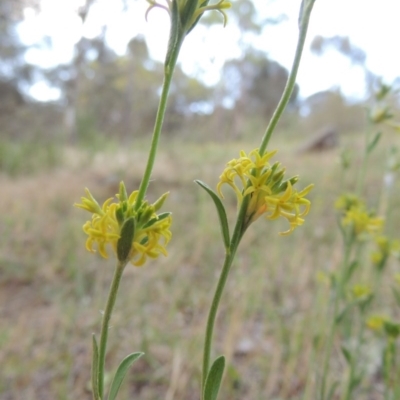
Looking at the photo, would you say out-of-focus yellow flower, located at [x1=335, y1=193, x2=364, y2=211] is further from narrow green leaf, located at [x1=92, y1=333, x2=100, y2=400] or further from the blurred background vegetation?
narrow green leaf, located at [x1=92, y1=333, x2=100, y2=400]

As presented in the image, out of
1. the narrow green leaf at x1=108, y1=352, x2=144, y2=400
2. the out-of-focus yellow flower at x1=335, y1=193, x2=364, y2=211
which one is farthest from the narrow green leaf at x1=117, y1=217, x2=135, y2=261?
the out-of-focus yellow flower at x1=335, y1=193, x2=364, y2=211

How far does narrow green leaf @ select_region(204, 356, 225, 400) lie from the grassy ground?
2.66ft

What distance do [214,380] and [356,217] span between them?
0.69m

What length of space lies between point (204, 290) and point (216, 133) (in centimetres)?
400

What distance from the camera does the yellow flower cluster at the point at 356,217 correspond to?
3.12 ft

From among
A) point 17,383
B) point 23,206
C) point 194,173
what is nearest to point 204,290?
point 17,383

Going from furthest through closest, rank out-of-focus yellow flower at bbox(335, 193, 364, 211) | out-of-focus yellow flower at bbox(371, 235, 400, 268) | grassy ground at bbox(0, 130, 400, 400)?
1. grassy ground at bbox(0, 130, 400, 400)
2. out-of-focus yellow flower at bbox(371, 235, 400, 268)
3. out-of-focus yellow flower at bbox(335, 193, 364, 211)

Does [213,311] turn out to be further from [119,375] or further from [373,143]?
[373,143]

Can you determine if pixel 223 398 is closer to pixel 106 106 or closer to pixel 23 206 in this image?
pixel 23 206

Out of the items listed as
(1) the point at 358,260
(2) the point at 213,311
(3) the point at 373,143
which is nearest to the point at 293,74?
(2) the point at 213,311

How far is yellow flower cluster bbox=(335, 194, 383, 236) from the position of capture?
95 centimetres

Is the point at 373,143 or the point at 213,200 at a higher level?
the point at 373,143

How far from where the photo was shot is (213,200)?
1.21 ft

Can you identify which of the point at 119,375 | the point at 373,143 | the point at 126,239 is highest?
the point at 373,143
